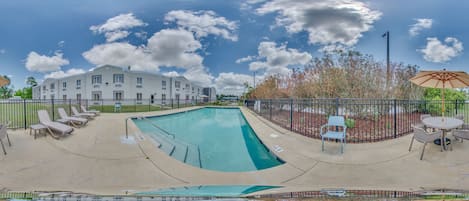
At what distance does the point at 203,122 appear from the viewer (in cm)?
472

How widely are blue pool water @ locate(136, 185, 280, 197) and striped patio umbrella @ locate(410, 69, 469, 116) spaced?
297cm

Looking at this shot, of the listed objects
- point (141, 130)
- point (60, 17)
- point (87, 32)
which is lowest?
point (141, 130)

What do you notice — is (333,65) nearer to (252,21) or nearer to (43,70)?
(252,21)

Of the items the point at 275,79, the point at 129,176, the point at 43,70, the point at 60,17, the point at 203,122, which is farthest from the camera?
the point at 275,79

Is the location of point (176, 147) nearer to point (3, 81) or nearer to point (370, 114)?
point (3, 81)

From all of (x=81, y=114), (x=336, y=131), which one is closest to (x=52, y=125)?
(x=81, y=114)

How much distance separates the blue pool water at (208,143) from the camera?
2957 mm

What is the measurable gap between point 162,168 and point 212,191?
0.74 metres

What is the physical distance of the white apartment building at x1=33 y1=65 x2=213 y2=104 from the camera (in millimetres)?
2408

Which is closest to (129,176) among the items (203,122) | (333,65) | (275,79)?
(203,122)

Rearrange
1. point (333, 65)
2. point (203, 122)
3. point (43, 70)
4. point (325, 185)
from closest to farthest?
point (325, 185) → point (43, 70) → point (203, 122) → point (333, 65)

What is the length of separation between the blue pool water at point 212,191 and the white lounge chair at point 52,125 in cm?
157

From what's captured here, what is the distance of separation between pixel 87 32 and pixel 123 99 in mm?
1098

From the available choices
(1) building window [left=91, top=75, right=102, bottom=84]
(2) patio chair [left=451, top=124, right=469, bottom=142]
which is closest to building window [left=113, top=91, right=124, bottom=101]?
(1) building window [left=91, top=75, right=102, bottom=84]
